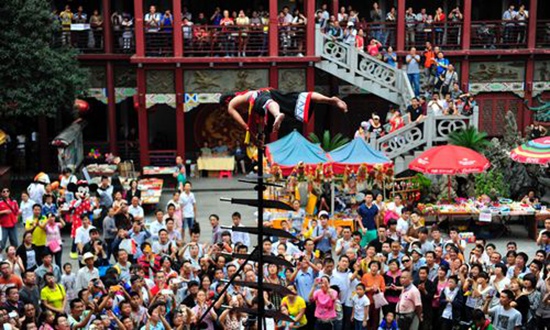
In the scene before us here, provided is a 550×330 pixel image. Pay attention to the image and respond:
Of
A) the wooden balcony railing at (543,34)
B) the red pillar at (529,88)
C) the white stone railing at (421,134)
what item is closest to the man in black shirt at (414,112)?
the white stone railing at (421,134)

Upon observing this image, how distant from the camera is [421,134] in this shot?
24.3 m

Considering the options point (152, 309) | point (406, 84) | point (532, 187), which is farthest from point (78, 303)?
point (406, 84)

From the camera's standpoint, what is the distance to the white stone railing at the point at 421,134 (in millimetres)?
24203

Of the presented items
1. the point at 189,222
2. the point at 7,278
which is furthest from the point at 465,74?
the point at 7,278

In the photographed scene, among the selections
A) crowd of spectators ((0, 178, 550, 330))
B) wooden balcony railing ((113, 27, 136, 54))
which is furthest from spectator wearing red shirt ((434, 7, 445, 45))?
crowd of spectators ((0, 178, 550, 330))

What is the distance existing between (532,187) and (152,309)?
14.9 meters

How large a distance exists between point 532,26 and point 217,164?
12.1 meters

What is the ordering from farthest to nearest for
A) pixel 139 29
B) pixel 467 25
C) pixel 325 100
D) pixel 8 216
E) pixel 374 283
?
pixel 467 25 → pixel 139 29 → pixel 8 216 → pixel 374 283 → pixel 325 100

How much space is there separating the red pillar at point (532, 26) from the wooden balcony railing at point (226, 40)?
9.35m

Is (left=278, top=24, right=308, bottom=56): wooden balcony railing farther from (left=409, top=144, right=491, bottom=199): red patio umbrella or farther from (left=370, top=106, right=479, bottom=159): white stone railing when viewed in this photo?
(left=409, top=144, right=491, bottom=199): red patio umbrella

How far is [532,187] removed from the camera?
2336 cm

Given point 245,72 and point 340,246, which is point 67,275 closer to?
point 340,246

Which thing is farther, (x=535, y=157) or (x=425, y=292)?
(x=535, y=157)

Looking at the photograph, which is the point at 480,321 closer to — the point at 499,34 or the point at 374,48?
the point at 374,48
